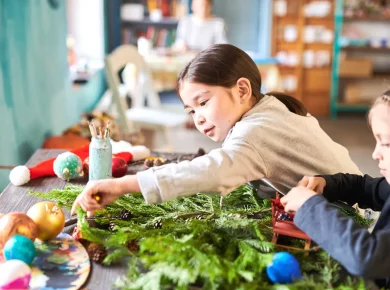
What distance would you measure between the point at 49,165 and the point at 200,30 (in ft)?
11.7

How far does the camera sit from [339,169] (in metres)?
1.34

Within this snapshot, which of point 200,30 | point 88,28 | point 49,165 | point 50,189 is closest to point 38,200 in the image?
point 50,189

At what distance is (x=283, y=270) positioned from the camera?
2.85 ft

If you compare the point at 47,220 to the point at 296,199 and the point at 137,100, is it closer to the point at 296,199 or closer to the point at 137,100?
the point at 296,199

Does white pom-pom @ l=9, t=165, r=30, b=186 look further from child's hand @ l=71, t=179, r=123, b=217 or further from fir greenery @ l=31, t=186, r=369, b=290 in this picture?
child's hand @ l=71, t=179, r=123, b=217

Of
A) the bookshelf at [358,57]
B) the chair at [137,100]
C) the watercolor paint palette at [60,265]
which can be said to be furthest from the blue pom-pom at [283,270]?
the bookshelf at [358,57]

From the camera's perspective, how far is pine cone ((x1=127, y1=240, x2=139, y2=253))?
100cm

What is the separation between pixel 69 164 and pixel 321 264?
77cm

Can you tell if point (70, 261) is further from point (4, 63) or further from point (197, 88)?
point (4, 63)

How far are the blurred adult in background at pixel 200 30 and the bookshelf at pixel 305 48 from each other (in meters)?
1.15

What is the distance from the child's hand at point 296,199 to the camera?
96 centimetres

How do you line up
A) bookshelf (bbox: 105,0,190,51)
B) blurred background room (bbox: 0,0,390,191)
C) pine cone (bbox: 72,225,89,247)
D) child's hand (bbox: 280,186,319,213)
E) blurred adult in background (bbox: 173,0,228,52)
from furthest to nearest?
bookshelf (bbox: 105,0,190,51) < blurred adult in background (bbox: 173,0,228,52) < blurred background room (bbox: 0,0,390,191) < pine cone (bbox: 72,225,89,247) < child's hand (bbox: 280,186,319,213)

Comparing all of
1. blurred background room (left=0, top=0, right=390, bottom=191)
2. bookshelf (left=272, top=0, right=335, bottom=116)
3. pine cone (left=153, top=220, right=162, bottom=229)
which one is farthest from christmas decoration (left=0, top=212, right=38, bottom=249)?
bookshelf (left=272, top=0, right=335, bottom=116)

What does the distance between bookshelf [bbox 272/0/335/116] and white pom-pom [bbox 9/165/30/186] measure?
4651 mm
